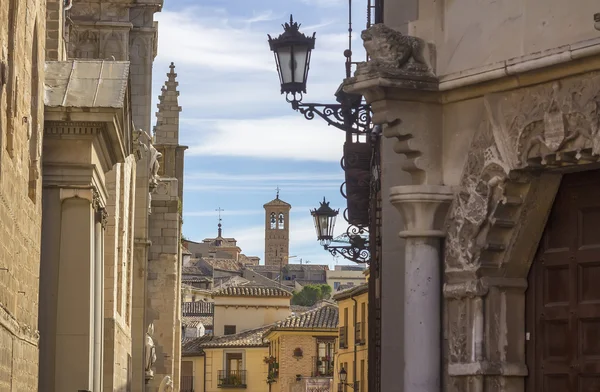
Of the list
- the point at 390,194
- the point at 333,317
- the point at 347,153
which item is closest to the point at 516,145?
the point at 390,194

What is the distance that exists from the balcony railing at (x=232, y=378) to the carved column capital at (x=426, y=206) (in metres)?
72.6

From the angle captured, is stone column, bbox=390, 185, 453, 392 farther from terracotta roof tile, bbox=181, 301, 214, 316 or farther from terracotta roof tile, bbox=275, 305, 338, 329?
terracotta roof tile, bbox=181, 301, 214, 316

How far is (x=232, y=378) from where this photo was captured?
83000 mm

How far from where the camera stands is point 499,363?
10.7 metres

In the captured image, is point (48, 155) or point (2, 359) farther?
point (48, 155)

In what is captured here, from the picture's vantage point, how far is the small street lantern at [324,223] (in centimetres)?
2230

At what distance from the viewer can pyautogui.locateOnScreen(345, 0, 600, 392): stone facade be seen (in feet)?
33.9

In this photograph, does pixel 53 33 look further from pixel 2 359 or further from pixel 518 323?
→ pixel 518 323

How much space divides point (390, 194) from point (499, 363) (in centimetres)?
150

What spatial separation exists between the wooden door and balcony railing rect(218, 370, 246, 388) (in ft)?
239

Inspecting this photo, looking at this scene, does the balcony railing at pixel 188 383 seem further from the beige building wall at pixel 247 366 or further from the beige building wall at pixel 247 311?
the beige building wall at pixel 247 311

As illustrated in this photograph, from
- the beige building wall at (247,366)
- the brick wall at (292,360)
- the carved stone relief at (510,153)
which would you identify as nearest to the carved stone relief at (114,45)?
the carved stone relief at (510,153)

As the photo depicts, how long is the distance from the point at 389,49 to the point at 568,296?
2.17 meters

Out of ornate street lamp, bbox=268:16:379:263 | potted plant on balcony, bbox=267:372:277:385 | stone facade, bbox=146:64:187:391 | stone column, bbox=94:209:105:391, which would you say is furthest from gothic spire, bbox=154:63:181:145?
potted plant on balcony, bbox=267:372:277:385
